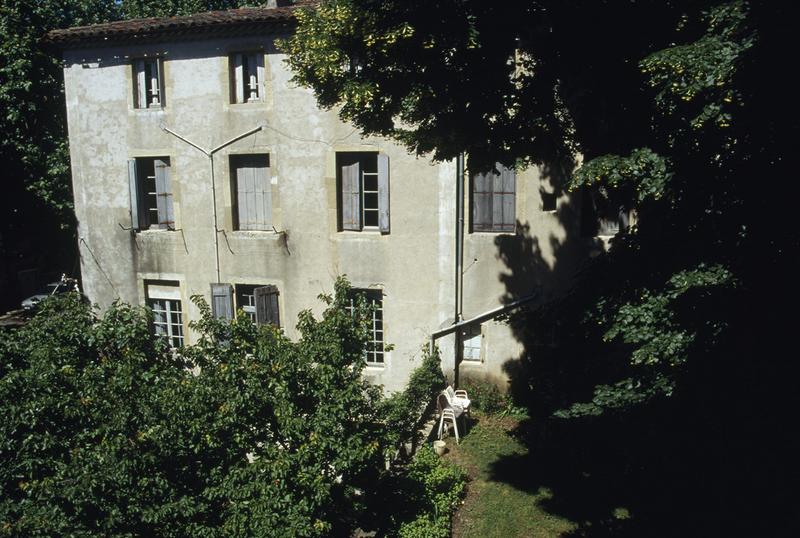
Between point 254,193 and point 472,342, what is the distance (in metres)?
6.72

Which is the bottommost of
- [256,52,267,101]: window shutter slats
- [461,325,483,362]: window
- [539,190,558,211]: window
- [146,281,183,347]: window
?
[461,325,483,362]: window

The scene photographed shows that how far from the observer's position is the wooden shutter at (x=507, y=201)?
1346cm

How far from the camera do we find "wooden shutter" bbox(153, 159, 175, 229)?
51.0ft

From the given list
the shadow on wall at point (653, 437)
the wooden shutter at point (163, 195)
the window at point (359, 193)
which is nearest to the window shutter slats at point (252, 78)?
the window at point (359, 193)

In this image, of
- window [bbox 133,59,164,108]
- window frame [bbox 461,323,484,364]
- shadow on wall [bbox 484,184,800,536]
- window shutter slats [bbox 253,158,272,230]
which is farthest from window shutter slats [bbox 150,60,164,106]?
shadow on wall [bbox 484,184,800,536]

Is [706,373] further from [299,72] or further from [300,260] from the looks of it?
[300,260]

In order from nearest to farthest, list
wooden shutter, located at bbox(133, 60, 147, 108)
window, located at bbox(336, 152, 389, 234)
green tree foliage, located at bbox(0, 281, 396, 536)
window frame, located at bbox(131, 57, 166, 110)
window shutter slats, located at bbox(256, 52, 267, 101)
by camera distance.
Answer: green tree foliage, located at bbox(0, 281, 396, 536) < window, located at bbox(336, 152, 389, 234) < window shutter slats, located at bbox(256, 52, 267, 101) < window frame, located at bbox(131, 57, 166, 110) < wooden shutter, located at bbox(133, 60, 147, 108)

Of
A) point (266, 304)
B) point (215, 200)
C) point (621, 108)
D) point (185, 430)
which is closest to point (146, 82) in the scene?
point (215, 200)

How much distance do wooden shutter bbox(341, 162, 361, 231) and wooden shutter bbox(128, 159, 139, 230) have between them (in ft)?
18.6

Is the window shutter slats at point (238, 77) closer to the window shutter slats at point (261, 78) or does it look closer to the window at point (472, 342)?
the window shutter slats at point (261, 78)

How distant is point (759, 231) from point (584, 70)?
3.33 metres

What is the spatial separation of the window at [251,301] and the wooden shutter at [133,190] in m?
2.93

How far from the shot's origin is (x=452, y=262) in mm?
13820

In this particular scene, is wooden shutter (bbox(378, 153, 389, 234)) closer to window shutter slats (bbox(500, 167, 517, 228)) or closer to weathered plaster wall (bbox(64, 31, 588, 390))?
weathered plaster wall (bbox(64, 31, 588, 390))
